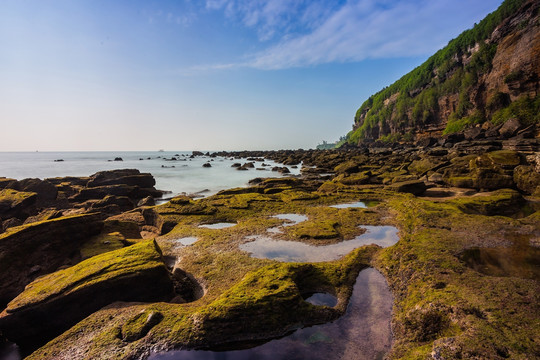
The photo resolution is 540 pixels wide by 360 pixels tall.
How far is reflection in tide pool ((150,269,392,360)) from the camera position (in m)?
4.44

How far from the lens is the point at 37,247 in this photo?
8641 millimetres

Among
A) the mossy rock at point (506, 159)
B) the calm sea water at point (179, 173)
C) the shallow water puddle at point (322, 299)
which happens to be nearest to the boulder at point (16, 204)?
the calm sea water at point (179, 173)

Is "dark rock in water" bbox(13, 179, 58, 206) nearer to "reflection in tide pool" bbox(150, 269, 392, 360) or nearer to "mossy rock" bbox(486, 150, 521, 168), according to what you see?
"reflection in tide pool" bbox(150, 269, 392, 360)

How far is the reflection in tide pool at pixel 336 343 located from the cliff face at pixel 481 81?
55.4m

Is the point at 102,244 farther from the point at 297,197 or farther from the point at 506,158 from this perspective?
the point at 506,158

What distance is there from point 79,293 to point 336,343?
582cm

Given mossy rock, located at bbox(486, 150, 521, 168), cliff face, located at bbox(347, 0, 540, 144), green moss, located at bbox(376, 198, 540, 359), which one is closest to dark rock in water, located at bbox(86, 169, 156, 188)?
green moss, located at bbox(376, 198, 540, 359)

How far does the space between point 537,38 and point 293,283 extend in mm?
70749

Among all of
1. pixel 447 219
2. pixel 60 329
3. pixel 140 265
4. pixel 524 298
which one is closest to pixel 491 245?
pixel 447 219

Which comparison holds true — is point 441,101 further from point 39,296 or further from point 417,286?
point 39,296

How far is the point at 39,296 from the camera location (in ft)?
18.5

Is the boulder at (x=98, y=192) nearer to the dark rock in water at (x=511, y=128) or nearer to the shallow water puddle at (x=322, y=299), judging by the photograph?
the shallow water puddle at (x=322, y=299)

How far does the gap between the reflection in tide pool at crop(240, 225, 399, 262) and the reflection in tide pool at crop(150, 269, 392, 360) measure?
2846 mm

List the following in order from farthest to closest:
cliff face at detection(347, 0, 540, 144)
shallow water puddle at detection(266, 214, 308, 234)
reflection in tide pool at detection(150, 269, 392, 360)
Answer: cliff face at detection(347, 0, 540, 144), shallow water puddle at detection(266, 214, 308, 234), reflection in tide pool at detection(150, 269, 392, 360)
